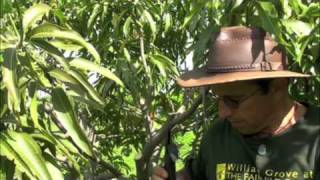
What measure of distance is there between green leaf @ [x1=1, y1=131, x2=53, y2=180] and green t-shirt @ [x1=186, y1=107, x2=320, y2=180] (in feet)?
2.38

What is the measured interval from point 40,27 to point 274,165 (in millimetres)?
951

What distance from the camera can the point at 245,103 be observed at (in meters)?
2.62

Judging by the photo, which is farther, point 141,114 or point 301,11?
point 141,114

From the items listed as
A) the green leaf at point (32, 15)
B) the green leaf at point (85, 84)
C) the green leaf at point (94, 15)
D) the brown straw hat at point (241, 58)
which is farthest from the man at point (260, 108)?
the green leaf at point (94, 15)

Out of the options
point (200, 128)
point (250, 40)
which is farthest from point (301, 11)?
point (200, 128)

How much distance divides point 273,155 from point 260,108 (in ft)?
0.59

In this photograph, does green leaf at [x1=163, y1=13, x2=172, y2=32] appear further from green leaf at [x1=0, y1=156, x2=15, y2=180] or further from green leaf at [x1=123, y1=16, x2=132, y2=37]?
green leaf at [x1=0, y1=156, x2=15, y2=180]

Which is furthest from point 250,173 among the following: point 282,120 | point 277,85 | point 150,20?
point 150,20

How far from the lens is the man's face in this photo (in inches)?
103

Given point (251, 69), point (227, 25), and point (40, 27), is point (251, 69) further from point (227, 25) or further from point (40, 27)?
point (40, 27)

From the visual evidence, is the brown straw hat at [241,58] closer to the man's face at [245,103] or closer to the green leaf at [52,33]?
the man's face at [245,103]

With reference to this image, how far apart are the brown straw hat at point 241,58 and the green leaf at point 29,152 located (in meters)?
0.62

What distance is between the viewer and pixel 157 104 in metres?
4.48

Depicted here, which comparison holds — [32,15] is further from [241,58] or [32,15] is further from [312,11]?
[312,11]
